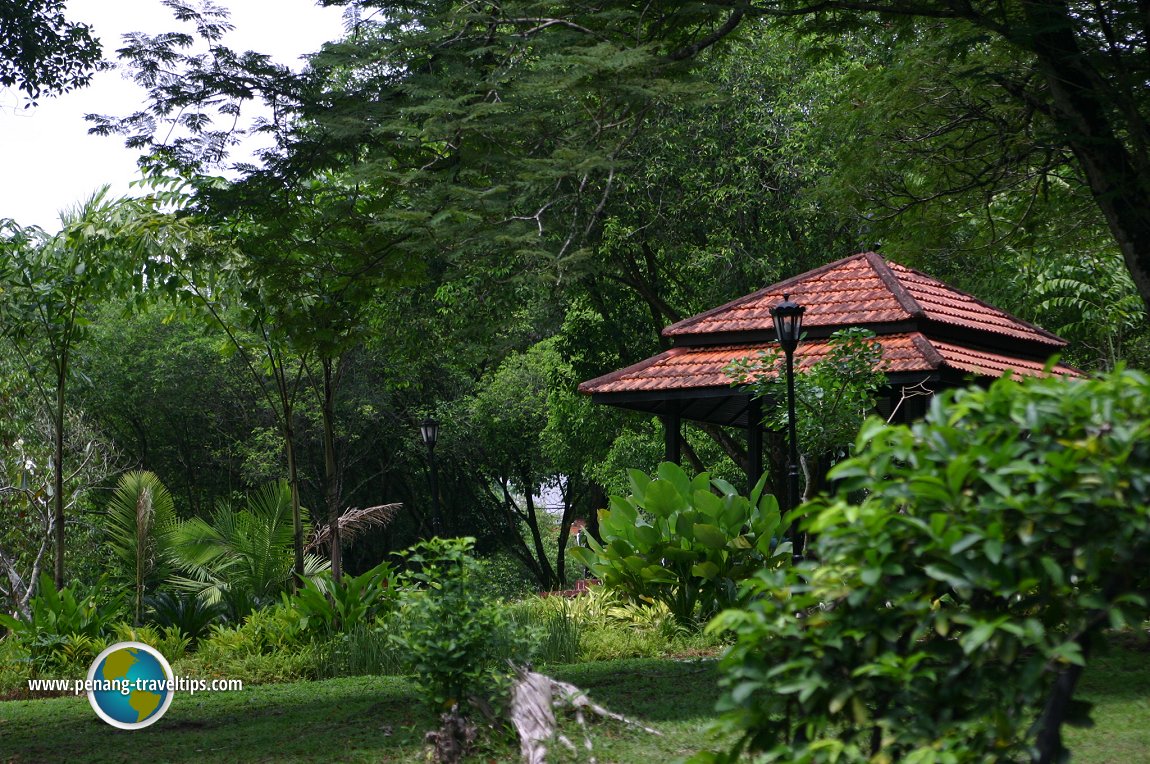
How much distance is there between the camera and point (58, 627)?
10.9 m

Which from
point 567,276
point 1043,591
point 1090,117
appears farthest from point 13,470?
point 1043,591

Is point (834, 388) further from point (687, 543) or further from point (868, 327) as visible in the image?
point (868, 327)

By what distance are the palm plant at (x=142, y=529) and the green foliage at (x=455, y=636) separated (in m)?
6.93

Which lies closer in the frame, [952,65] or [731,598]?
[731,598]

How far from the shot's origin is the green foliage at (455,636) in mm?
6219

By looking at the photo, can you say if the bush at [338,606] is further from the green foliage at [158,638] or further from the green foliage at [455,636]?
the green foliage at [455,636]

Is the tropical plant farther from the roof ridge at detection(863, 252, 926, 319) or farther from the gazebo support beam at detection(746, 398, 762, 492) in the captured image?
the gazebo support beam at detection(746, 398, 762, 492)

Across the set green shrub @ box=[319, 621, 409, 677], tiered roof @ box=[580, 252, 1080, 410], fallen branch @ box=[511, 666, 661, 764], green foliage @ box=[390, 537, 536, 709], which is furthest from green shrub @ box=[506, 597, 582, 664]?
tiered roof @ box=[580, 252, 1080, 410]

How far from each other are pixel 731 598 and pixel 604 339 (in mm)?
11256

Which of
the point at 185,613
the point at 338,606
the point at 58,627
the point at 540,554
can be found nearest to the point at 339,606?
the point at 338,606

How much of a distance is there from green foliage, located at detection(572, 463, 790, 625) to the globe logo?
15.2 ft

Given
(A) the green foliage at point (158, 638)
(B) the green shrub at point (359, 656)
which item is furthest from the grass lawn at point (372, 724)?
(A) the green foliage at point (158, 638)

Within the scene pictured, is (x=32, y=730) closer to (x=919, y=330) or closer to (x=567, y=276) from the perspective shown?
(x=567, y=276)

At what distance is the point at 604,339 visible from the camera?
70.3ft
